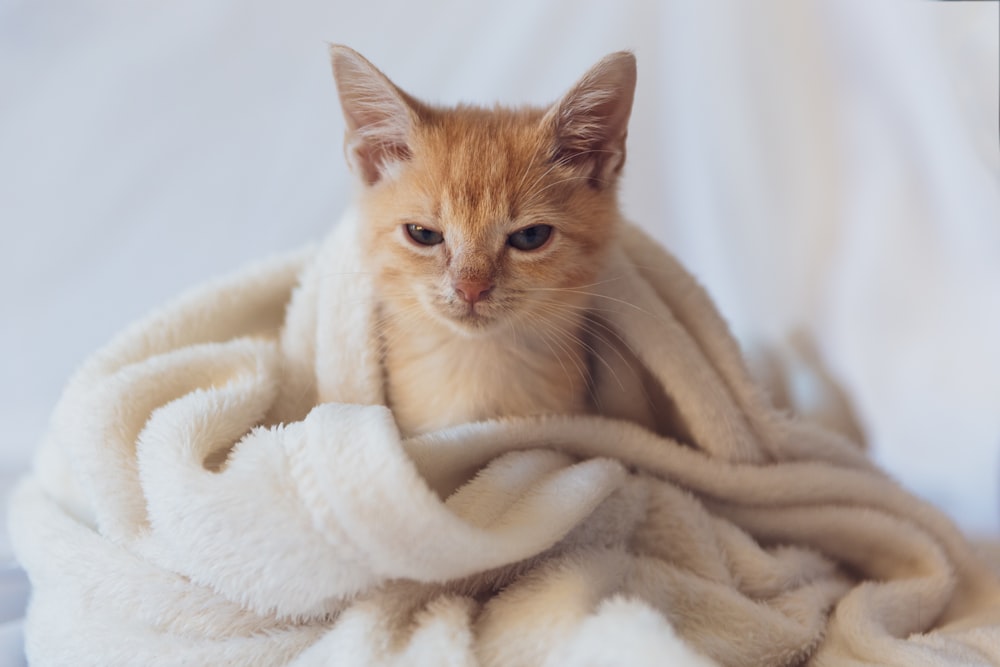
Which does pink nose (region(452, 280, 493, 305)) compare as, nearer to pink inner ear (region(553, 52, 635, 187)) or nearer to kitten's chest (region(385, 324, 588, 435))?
kitten's chest (region(385, 324, 588, 435))

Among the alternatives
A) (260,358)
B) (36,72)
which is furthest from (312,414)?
(36,72)

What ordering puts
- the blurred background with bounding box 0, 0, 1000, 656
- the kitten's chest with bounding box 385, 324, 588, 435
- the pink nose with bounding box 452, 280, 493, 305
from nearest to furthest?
the pink nose with bounding box 452, 280, 493, 305 < the kitten's chest with bounding box 385, 324, 588, 435 < the blurred background with bounding box 0, 0, 1000, 656

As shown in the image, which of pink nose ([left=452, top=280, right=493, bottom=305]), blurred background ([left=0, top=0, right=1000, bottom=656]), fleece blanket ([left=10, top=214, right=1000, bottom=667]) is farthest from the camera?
blurred background ([left=0, top=0, right=1000, bottom=656])

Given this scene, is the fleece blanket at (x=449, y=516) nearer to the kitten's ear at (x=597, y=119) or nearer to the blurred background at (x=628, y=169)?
the kitten's ear at (x=597, y=119)

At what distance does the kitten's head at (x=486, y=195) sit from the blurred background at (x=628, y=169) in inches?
17.1

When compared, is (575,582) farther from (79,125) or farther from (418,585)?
(79,125)

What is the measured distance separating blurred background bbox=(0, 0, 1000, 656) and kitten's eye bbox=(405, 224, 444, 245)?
0.53 m

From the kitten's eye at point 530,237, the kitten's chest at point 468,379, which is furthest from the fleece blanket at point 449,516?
the kitten's eye at point 530,237

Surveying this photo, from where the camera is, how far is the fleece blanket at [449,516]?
0.84m

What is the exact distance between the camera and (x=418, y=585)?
0.92m

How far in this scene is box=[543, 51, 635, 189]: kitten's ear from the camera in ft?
3.42

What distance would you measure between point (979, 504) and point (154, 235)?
1.53m

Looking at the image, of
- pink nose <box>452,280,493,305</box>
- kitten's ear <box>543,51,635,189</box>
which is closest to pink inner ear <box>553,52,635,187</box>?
kitten's ear <box>543,51,635,189</box>

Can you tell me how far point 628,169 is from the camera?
1667mm
